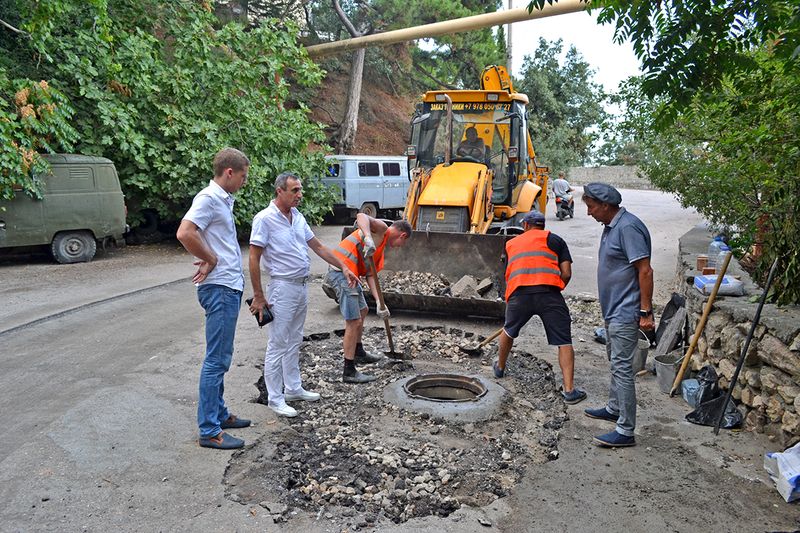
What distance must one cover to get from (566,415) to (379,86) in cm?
2856

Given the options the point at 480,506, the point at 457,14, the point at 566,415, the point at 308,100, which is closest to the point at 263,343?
the point at 566,415

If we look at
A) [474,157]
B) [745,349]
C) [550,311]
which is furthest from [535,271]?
[474,157]

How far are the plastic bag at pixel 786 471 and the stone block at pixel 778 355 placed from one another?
1.80 ft

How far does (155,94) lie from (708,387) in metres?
12.4

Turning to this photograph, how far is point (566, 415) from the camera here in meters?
5.20

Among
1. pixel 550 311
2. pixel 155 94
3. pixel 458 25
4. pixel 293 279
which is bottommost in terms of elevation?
pixel 550 311

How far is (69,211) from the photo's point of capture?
12.3 meters

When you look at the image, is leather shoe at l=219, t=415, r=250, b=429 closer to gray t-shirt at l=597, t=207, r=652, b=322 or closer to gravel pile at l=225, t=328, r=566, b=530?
gravel pile at l=225, t=328, r=566, b=530

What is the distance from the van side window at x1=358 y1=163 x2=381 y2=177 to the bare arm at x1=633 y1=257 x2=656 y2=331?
1552 centimetres

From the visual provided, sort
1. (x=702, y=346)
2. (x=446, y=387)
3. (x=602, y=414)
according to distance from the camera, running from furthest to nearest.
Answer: (x=446, y=387) < (x=702, y=346) < (x=602, y=414)

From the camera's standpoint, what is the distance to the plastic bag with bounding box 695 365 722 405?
16.9 feet

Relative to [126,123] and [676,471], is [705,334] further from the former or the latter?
[126,123]

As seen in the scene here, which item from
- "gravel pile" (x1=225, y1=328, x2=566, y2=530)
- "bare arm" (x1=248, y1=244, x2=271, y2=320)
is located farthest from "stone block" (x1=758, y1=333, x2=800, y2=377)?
"bare arm" (x1=248, y1=244, x2=271, y2=320)

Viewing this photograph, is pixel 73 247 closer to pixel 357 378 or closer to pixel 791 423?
pixel 357 378
